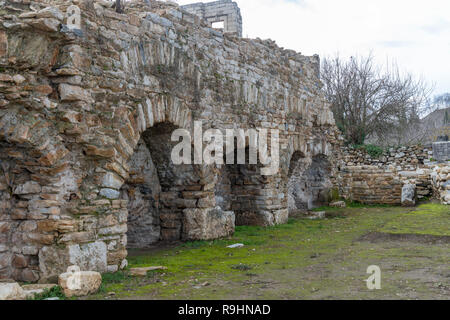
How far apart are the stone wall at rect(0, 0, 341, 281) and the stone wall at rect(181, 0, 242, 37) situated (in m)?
8.10

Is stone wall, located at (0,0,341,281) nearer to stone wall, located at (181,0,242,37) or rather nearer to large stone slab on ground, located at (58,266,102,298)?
large stone slab on ground, located at (58,266,102,298)

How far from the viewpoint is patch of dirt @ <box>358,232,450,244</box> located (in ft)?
22.8

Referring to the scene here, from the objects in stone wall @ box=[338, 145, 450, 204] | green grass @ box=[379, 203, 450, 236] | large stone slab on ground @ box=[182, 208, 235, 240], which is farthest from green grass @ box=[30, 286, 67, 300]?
stone wall @ box=[338, 145, 450, 204]

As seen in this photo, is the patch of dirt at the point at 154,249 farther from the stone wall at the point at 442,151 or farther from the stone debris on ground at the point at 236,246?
the stone wall at the point at 442,151

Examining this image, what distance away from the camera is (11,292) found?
3.85 metres

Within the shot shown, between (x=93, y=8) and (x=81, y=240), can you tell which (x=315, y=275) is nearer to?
(x=81, y=240)

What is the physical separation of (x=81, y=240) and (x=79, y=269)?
362mm

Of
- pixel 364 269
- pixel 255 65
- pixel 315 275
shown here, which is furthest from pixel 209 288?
pixel 255 65

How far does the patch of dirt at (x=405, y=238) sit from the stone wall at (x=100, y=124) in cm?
247

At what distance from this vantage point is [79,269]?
476 cm

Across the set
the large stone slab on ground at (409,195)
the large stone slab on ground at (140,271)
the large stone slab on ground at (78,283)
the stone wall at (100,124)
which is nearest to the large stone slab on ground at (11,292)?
the large stone slab on ground at (78,283)

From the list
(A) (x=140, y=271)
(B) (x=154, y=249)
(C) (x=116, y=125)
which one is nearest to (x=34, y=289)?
(A) (x=140, y=271)

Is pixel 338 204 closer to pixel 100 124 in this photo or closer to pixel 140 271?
pixel 140 271

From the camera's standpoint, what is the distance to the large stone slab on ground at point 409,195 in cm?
1282
